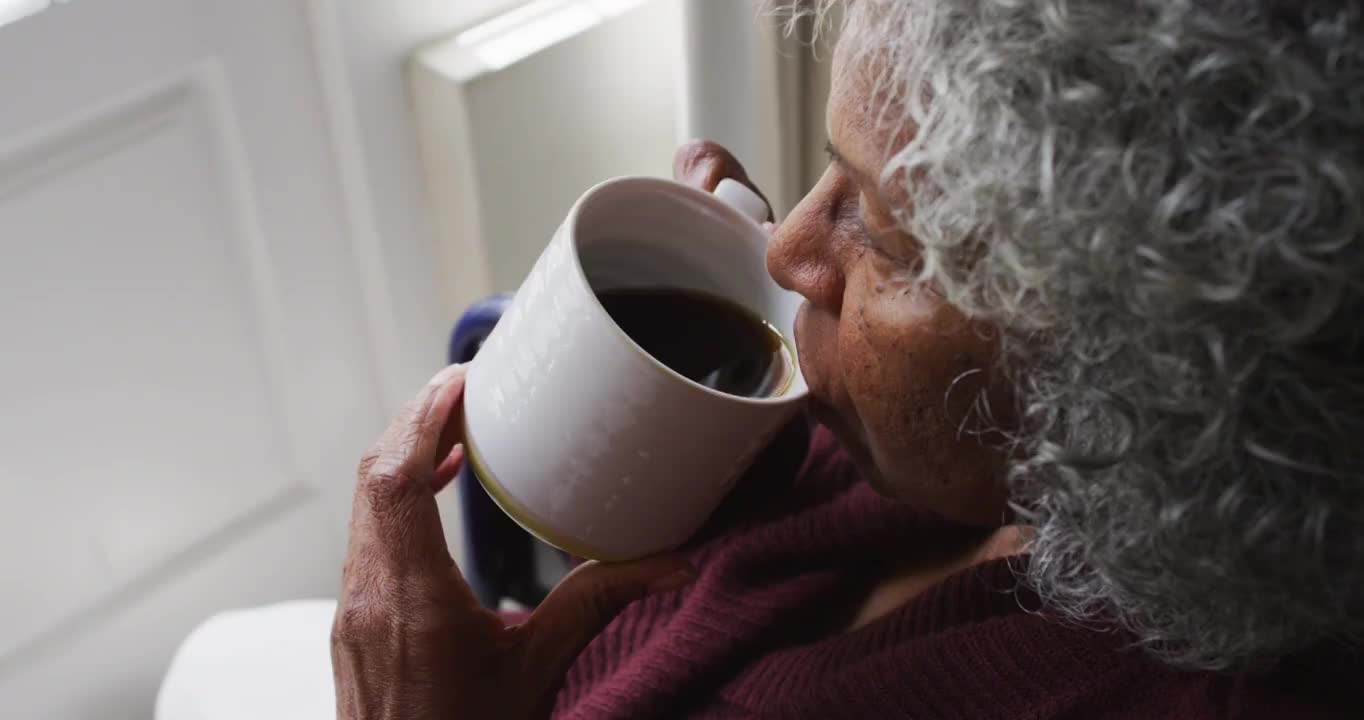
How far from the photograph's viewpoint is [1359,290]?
0.43m

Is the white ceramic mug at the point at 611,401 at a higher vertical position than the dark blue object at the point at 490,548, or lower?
higher

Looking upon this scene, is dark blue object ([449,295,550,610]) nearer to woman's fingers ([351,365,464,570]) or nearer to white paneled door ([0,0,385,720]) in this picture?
woman's fingers ([351,365,464,570])

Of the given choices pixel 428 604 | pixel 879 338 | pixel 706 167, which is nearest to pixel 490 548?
pixel 428 604

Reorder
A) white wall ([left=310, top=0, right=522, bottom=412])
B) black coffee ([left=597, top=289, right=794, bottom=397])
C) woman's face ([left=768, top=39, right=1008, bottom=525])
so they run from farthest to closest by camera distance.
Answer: white wall ([left=310, top=0, right=522, bottom=412]) → black coffee ([left=597, top=289, right=794, bottom=397]) → woman's face ([left=768, top=39, right=1008, bottom=525])

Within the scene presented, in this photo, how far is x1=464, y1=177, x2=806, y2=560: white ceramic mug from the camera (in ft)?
2.00

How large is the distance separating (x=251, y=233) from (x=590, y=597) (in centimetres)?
47

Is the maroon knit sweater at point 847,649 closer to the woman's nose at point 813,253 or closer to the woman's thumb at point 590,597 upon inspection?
the woman's thumb at point 590,597

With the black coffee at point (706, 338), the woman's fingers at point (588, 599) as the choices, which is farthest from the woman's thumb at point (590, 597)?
the black coffee at point (706, 338)

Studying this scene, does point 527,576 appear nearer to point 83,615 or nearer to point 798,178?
point 83,615

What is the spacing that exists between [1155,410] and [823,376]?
190mm

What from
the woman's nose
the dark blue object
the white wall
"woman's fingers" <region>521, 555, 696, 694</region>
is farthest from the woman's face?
the white wall

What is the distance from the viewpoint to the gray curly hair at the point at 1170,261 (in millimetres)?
421

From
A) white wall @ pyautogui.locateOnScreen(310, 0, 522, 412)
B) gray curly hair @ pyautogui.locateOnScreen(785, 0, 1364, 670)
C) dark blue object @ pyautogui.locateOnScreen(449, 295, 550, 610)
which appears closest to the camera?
gray curly hair @ pyautogui.locateOnScreen(785, 0, 1364, 670)

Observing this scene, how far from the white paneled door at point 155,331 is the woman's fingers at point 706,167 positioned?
35 cm
